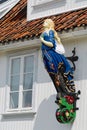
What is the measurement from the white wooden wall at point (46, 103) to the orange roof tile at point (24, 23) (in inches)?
18.5

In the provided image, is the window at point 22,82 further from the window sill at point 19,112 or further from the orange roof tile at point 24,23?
the orange roof tile at point 24,23

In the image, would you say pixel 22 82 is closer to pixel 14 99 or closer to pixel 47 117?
pixel 14 99

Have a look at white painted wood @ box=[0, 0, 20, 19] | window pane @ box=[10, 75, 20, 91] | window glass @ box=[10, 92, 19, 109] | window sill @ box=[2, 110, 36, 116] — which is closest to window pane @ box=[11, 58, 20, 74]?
window pane @ box=[10, 75, 20, 91]

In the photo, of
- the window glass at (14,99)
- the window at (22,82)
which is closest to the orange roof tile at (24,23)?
the window at (22,82)

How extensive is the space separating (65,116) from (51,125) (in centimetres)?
93

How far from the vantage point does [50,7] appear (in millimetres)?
17734

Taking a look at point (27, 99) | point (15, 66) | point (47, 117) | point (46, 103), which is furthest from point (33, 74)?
point (47, 117)

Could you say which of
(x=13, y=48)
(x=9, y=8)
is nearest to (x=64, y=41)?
(x=13, y=48)

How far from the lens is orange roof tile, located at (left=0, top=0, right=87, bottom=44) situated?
1588 centimetres

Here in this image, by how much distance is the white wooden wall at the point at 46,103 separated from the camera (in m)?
15.2

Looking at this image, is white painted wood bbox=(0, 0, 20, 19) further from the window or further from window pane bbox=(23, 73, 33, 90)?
window pane bbox=(23, 73, 33, 90)

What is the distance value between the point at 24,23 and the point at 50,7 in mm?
1113

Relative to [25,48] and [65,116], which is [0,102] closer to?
[25,48]

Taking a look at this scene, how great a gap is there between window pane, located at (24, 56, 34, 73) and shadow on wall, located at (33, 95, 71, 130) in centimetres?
112
